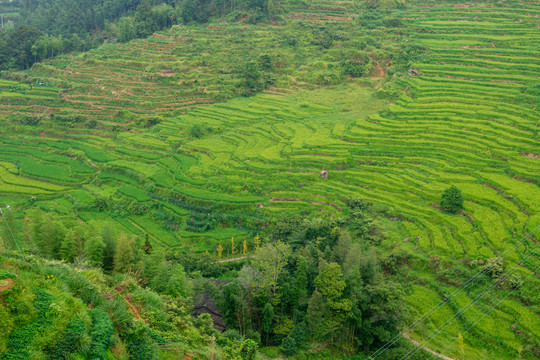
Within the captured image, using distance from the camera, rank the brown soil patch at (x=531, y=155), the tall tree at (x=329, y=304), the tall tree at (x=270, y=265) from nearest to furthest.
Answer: the tall tree at (x=329, y=304)
the tall tree at (x=270, y=265)
the brown soil patch at (x=531, y=155)

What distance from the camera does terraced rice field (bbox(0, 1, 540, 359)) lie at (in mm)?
17984

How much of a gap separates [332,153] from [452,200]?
828cm

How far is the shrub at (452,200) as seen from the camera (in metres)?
18.9

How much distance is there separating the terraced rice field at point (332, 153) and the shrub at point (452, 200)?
0.39 m

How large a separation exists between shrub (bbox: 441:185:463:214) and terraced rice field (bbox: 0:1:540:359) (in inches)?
15.3

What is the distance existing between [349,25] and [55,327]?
132 feet

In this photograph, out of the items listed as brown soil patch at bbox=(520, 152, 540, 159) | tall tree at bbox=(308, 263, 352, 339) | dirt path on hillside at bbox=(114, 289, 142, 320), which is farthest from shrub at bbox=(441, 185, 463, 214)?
dirt path on hillside at bbox=(114, 289, 142, 320)

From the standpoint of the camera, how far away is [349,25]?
40906 mm

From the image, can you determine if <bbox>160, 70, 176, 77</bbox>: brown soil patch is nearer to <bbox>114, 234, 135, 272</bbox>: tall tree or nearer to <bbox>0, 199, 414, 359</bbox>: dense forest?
<bbox>0, 199, 414, 359</bbox>: dense forest

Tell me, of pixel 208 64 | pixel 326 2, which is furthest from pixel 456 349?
pixel 326 2

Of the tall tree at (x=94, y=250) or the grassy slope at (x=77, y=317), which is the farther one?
the tall tree at (x=94, y=250)

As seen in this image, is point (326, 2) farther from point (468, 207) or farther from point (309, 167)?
point (468, 207)

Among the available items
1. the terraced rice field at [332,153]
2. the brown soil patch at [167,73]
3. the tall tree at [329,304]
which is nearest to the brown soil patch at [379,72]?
the terraced rice field at [332,153]

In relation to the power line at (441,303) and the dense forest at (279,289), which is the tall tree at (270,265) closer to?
the dense forest at (279,289)
